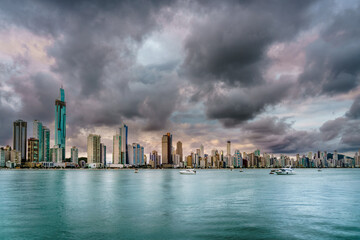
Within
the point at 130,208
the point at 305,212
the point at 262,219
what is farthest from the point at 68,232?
the point at 305,212

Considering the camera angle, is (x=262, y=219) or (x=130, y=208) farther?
(x=130, y=208)

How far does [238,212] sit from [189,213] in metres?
9.58

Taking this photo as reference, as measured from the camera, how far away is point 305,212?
52.8 meters

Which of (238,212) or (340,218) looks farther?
(238,212)

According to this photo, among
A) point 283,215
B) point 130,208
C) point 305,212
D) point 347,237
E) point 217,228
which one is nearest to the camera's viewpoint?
point 347,237

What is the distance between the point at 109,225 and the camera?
137 feet

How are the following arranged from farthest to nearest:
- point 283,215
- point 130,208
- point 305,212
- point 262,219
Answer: point 130,208 < point 305,212 < point 283,215 < point 262,219

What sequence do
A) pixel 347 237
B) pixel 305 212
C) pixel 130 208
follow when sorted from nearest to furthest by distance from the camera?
pixel 347 237
pixel 305 212
pixel 130 208

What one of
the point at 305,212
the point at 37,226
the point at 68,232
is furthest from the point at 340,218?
the point at 37,226

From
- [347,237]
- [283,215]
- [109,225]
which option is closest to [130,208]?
[109,225]

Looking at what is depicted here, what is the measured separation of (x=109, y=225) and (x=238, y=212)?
24723mm

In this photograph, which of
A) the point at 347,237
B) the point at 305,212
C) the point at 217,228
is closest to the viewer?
the point at 347,237

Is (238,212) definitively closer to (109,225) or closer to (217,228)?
(217,228)

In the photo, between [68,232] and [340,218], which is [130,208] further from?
[340,218]
